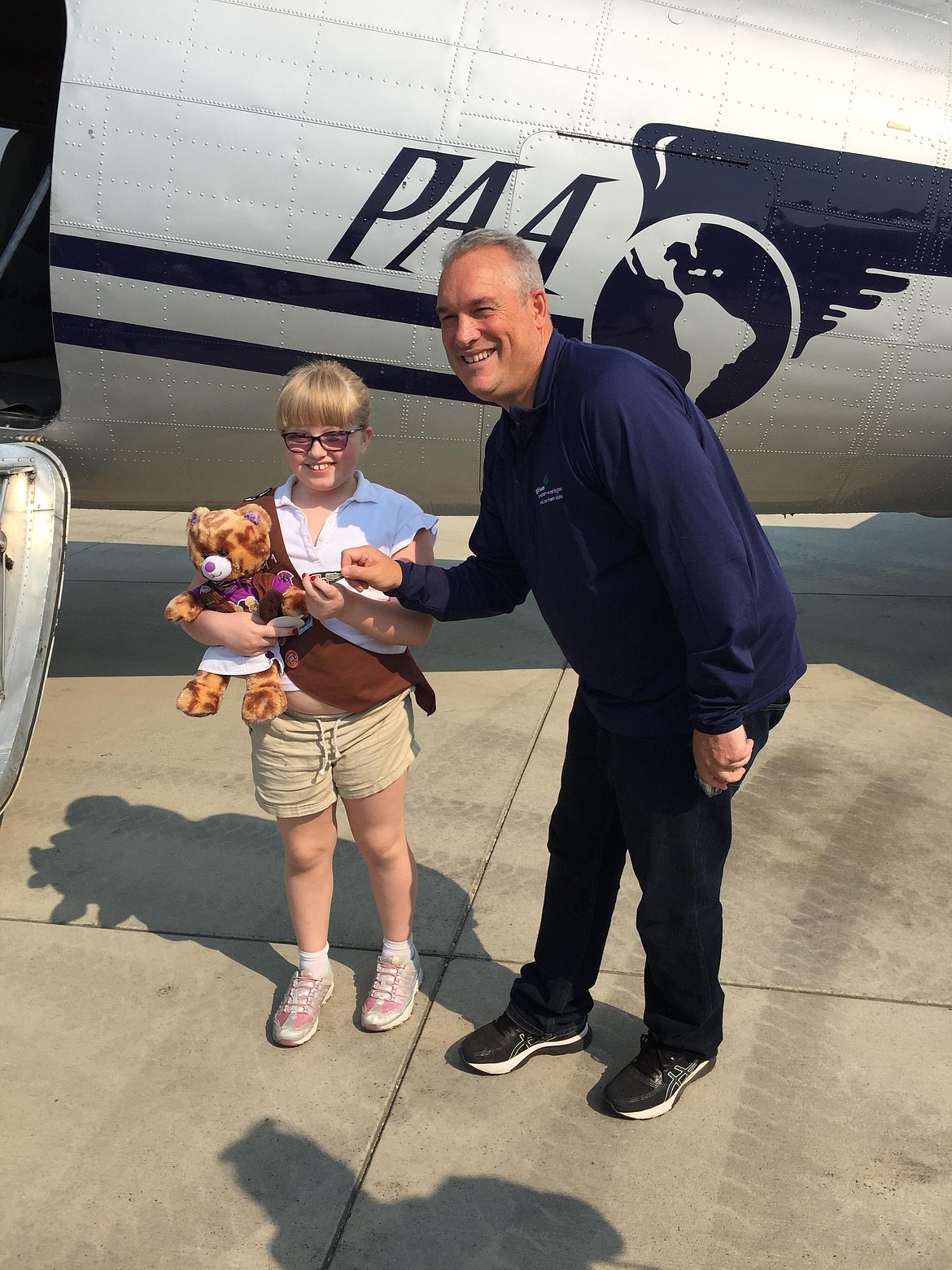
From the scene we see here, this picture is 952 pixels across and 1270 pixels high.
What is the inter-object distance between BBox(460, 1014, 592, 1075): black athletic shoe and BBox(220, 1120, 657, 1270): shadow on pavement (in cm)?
41

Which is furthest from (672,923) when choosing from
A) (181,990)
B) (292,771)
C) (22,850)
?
(22,850)

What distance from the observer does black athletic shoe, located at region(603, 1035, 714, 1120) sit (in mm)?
3008

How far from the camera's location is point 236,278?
5.02 m

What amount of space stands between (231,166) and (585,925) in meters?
3.64

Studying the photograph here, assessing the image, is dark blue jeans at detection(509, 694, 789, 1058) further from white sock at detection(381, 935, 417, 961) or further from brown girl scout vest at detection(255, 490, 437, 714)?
brown girl scout vest at detection(255, 490, 437, 714)

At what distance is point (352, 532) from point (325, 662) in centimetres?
36

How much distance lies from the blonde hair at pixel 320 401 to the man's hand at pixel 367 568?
0.33 metres

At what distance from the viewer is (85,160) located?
4.88 meters

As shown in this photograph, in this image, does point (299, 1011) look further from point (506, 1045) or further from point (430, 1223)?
point (430, 1223)

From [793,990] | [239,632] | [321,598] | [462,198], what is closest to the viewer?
[321,598]

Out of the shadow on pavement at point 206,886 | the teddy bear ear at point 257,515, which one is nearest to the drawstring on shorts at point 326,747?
the teddy bear ear at point 257,515

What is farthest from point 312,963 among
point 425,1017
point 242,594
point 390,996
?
point 242,594

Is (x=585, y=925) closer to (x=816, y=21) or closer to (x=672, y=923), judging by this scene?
(x=672, y=923)

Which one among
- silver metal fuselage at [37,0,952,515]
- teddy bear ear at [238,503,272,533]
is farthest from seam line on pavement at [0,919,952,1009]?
silver metal fuselage at [37,0,952,515]
